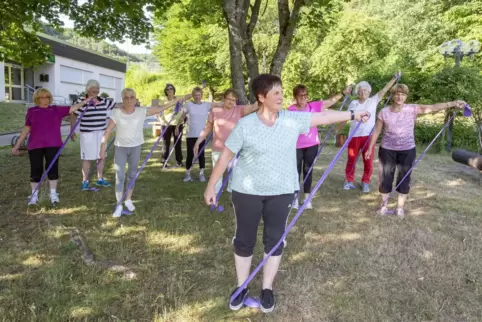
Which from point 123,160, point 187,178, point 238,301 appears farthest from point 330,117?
point 187,178

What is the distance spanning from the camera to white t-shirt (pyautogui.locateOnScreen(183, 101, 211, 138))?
7152mm

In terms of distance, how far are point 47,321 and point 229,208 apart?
3.11 metres

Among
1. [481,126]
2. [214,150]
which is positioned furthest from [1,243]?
[481,126]

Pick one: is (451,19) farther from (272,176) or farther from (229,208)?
(272,176)

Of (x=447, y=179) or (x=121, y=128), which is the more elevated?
(x=121, y=128)

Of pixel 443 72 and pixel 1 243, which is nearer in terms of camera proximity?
pixel 1 243

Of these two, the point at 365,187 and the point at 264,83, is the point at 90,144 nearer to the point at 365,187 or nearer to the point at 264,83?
the point at 264,83

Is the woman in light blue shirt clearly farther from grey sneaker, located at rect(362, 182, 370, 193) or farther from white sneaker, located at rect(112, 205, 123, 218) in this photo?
grey sneaker, located at rect(362, 182, 370, 193)

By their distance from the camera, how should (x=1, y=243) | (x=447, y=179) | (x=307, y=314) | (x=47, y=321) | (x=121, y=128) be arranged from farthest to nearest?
(x=447, y=179), (x=121, y=128), (x=1, y=243), (x=307, y=314), (x=47, y=321)

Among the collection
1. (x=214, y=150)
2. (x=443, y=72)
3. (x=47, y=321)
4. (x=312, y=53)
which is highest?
(x=312, y=53)

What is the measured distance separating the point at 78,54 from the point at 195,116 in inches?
1031

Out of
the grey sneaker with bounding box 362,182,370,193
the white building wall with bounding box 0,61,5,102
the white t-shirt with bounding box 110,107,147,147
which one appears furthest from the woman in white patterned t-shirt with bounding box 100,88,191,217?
the white building wall with bounding box 0,61,5,102

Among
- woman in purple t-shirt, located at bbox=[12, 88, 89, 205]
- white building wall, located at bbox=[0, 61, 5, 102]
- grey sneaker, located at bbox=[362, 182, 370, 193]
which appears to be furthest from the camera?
white building wall, located at bbox=[0, 61, 5, 102]

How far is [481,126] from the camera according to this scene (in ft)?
35.9
